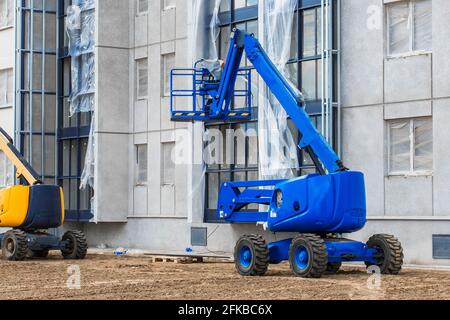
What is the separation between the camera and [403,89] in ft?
94.5

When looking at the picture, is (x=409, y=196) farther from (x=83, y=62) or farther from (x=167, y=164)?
(x=83, y=62)

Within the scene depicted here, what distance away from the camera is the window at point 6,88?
43875 mm

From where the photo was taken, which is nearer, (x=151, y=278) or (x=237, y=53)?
(x=151, y=278)

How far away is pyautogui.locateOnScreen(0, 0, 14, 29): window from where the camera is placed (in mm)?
43781

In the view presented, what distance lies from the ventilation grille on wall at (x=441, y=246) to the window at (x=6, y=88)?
21754 mm

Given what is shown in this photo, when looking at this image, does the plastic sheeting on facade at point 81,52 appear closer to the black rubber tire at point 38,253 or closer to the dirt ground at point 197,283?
the black rubber tire at point 38,253

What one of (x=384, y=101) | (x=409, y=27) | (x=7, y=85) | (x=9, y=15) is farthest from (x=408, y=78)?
(x=9, y=15)

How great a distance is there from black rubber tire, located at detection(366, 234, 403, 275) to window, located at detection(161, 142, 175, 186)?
47.1ft

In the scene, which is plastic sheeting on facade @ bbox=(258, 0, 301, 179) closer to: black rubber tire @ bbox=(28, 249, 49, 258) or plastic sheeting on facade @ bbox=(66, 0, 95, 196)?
black rubber tire @ bbox=(28, 249, 49, 258)

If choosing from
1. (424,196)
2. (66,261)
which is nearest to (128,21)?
(66,261)

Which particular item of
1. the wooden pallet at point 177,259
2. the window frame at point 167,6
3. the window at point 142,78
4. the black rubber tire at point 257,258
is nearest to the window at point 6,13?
the window at point 142,78

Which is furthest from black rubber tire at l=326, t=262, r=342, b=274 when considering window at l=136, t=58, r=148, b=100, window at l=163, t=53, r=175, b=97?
window at l=136, t=58, r=148, b=100
